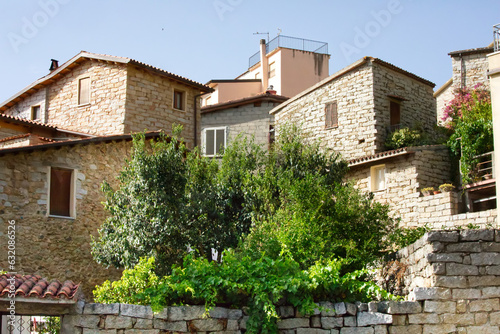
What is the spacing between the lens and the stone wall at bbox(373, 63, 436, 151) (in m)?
23.6

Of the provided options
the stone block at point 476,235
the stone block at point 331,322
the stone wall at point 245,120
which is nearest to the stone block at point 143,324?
the stone block at point 331,322

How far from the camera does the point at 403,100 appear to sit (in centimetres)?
2467

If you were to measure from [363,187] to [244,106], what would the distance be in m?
8.59

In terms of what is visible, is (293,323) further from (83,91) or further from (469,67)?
(469,67)

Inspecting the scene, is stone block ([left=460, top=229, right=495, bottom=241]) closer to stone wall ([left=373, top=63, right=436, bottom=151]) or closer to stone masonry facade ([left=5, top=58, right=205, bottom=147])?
stone wall ([left=373, top=63, right=436, bottom=151])

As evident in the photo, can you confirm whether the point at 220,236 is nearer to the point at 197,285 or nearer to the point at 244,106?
the point at 197,285

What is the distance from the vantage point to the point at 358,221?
1397 cm

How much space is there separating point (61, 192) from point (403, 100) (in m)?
14.1

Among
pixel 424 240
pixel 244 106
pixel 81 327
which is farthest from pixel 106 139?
pixel 244 106

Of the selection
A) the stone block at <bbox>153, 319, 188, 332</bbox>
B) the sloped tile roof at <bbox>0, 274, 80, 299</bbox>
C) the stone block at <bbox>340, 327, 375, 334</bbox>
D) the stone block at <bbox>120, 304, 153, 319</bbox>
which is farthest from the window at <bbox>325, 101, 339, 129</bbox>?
the sloped tile roof at <bbox>0, 274, 80, 299</bbox>

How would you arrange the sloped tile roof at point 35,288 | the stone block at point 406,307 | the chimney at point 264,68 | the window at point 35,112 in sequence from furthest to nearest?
1. the chimney at point 264,68
2. the window at point 35,112
3. the stone block at point 406,307
4. the sloped tile roof at point 35,288

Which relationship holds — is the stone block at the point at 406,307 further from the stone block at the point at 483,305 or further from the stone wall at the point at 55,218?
the stone wall at the point at 55,218

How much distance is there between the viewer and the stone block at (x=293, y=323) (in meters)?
10.5

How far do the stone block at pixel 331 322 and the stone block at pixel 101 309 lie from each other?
135 inches
